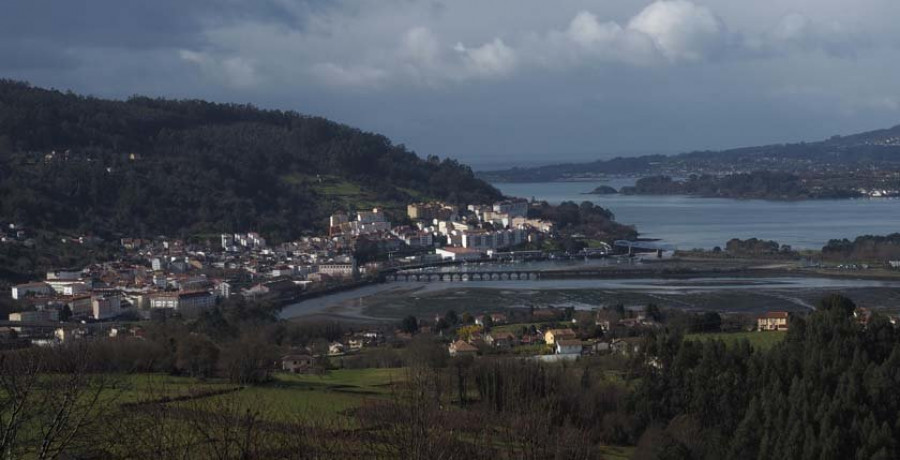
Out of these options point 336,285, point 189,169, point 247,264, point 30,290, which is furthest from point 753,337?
point 189,169

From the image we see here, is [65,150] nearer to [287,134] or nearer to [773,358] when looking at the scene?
[287,134]

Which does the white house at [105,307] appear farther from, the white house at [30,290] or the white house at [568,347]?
the white house at [568,347]

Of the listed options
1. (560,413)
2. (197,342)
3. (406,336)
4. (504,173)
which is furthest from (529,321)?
(504,173)

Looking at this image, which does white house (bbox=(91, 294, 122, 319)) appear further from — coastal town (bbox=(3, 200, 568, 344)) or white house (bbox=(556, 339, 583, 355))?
white house (bbox=(556, 339, 583, 355))

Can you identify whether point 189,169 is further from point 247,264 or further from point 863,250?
point 863,250

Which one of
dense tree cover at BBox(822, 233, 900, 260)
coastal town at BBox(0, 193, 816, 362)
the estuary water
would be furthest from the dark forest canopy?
dense tree cover at BBox(822, 233, 900, 260)

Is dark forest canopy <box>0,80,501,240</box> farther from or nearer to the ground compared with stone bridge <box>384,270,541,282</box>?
farther from the ground
